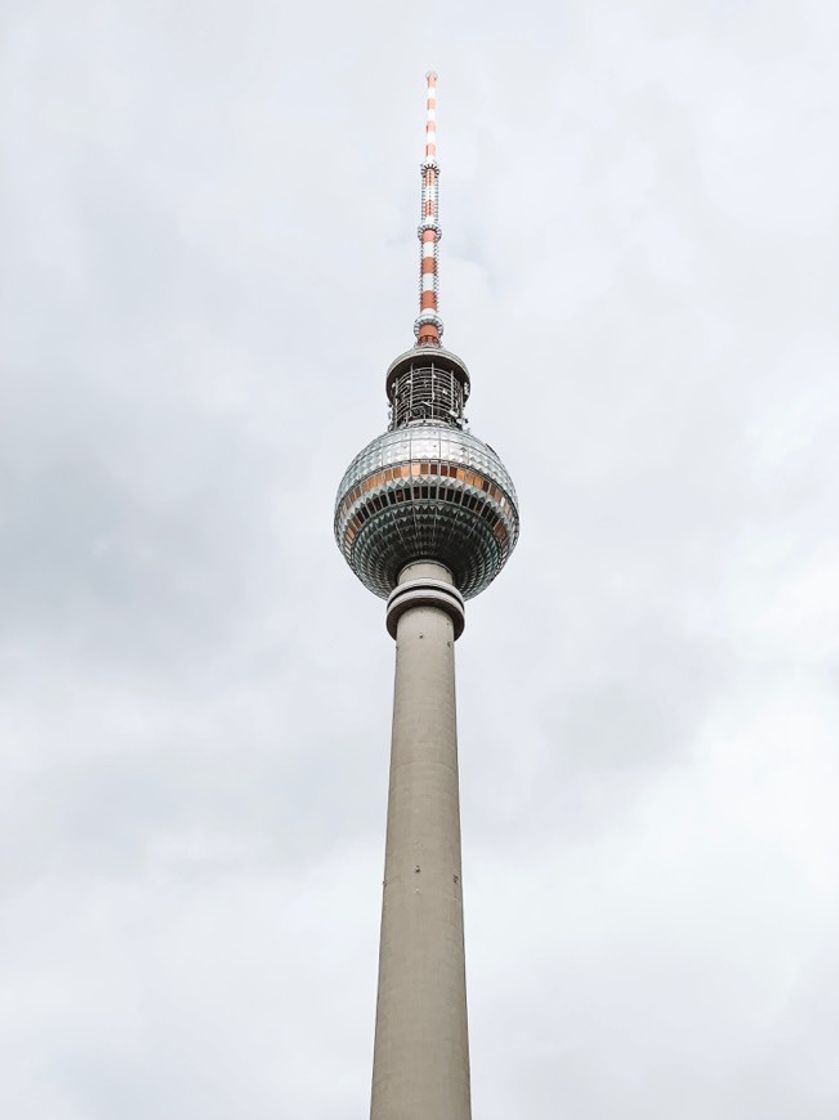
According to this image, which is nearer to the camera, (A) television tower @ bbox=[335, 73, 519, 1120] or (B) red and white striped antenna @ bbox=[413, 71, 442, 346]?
(A) television tower @ bbox=[335, 73, 519, 1120]

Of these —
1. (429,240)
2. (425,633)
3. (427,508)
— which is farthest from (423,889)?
(429,240)

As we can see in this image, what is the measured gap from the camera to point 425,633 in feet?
265

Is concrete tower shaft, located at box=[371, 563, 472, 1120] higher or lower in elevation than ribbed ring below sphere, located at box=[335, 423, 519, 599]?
lower

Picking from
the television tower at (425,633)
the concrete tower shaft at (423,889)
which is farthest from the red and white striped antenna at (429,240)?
the concrete tower shaft at (423,889)

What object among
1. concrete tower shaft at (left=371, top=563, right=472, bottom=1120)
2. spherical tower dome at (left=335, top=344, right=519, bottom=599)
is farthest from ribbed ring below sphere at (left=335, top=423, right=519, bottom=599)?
concrete tower shaft at (left=371, top=563, right=472, bottom=1120)

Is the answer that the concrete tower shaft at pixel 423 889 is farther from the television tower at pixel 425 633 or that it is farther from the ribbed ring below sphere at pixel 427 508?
the ribbed ring below sphere at pixel 427 508

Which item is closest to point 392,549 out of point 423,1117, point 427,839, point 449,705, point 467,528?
point 467,528

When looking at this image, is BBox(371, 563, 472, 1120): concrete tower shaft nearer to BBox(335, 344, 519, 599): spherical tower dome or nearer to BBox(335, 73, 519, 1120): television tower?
BBox(335, 73, 519, 1120): television tower

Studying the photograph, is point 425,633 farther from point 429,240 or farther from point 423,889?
point 429,240

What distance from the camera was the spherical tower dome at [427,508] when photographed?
86.9 m

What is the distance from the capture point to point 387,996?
6462cm

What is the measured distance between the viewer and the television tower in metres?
62.3

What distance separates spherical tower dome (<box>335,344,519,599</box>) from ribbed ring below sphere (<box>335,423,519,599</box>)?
0.07 meters

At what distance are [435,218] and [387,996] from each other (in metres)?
71.2
